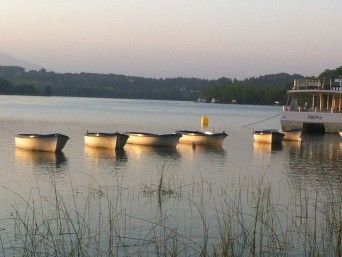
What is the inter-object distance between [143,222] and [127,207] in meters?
1.96

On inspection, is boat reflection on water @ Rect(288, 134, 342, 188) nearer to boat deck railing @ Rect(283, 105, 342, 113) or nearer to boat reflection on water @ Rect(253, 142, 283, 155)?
boat reflection on water @ Rect(253, 142, 283, 155)

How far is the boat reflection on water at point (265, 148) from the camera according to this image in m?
41.3

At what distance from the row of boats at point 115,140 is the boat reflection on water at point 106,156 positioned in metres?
0.54

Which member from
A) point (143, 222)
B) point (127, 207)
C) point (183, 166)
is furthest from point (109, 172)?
point (143, 222)

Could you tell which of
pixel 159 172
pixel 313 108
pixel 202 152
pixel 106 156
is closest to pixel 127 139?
pixel 106 156

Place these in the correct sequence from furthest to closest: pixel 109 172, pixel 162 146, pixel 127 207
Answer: pixel 162 146 → pixel 109 172 → pixel 127 207

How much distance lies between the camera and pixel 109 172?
92.3ft

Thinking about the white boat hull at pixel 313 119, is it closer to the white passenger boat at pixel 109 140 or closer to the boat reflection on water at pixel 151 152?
the boat reflection on water at pixel 151 152

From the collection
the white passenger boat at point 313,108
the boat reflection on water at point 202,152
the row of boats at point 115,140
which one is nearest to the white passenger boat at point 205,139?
the row of boats at point 115,140

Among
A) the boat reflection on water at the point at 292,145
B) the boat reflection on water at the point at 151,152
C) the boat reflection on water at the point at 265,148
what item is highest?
the boat reflection on water at the point at 151,152

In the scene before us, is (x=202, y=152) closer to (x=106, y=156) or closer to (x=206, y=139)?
(x=206, y=139)

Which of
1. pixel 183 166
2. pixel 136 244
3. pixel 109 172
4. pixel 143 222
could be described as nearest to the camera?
pixel 136 244

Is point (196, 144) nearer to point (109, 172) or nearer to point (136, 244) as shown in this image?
point (109, 172)

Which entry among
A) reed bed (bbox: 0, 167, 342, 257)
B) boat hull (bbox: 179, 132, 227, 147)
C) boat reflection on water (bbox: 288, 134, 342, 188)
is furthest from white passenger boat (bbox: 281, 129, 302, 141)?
reed bed (bbox: 0, 167, 342, 257)
